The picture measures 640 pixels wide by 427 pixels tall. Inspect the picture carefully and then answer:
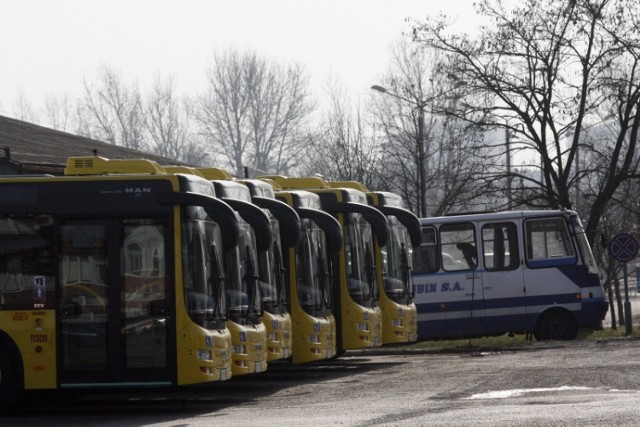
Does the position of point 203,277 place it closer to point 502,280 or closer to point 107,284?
point 107,284

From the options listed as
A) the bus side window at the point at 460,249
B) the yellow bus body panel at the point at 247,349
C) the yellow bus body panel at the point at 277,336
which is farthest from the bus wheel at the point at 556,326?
the yellow bus body panel at the point at 247,349

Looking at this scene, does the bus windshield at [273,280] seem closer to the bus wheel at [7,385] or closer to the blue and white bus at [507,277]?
the bus wheel at [7,385]

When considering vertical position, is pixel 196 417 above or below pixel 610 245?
below

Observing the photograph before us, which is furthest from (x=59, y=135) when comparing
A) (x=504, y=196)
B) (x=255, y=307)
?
(x=255, y=307)

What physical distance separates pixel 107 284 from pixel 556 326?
15.1m

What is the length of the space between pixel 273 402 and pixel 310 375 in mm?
5055

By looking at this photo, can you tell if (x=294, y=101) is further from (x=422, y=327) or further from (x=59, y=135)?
(x=422, y=327)

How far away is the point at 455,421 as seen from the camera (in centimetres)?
1329

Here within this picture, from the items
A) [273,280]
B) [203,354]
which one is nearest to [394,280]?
[273,280]

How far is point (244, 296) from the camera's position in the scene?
17750 mm

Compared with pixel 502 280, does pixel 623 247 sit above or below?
above

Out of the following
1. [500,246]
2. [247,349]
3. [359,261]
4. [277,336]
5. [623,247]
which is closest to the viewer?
[247,349]

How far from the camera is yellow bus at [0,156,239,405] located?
53.4 ft

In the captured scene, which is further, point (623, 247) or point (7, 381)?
point (623, 247)
